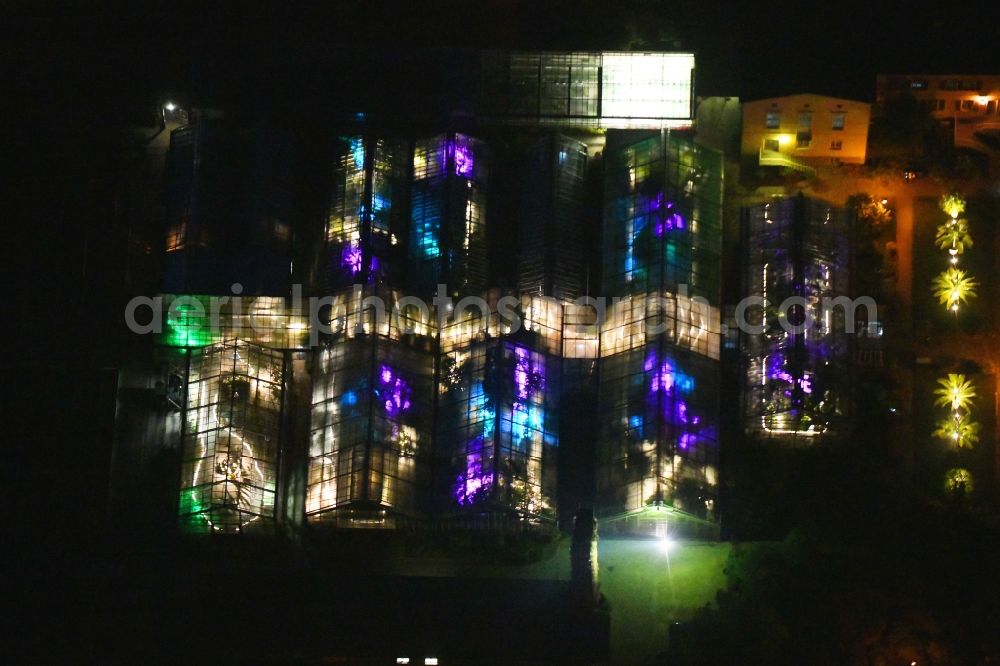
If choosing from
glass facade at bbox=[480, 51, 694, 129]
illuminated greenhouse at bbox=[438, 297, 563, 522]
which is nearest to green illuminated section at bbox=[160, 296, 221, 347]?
illuminated greenhouse at bbox=[438, 297, 563, 522]

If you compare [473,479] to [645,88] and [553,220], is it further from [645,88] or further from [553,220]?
[645,88]

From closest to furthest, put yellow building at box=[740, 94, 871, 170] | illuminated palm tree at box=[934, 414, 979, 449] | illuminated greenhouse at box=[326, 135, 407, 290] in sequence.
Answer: illuminated palm tree at box=[934, 414, 979, 449] → illuminated greenhouse at box=[326, 135, 407, 290] → yellow building at box=[740, 94, 871, 170]

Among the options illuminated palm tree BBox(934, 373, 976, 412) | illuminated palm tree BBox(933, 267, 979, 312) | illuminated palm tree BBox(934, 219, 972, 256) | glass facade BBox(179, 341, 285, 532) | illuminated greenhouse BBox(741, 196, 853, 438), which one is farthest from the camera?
illuminated palm tree BBox(934, 219, 972, 256)

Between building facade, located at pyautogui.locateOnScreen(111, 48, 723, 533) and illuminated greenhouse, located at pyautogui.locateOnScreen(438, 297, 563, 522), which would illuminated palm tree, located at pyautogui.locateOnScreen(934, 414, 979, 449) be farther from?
illuminated greenhouse, located at pyautogui.locateOnScreen(438, 297, 563, 522)

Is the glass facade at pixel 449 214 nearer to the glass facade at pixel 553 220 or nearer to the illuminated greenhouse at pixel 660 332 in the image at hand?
the glass facade at pixel 553 220

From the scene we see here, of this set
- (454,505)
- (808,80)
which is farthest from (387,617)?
(808,80)

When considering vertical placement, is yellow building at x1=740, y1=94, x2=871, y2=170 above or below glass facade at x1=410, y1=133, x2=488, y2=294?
above

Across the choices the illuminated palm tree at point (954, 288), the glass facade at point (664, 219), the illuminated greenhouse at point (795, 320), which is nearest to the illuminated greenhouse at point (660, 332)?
the glass facade at point (664, 219)
